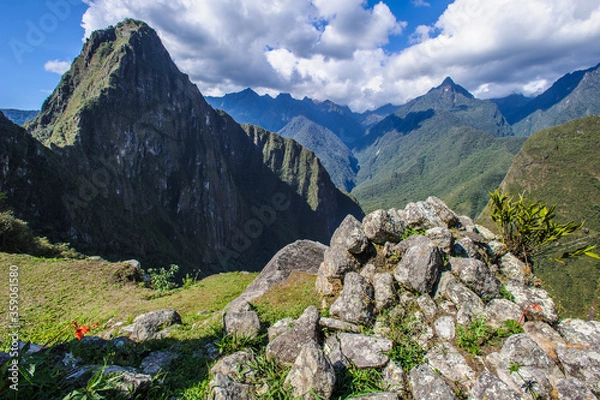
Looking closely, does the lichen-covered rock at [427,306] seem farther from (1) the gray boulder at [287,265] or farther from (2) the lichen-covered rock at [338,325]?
(1) the gray boulder at [287,265]

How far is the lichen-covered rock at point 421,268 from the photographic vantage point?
7.56 m

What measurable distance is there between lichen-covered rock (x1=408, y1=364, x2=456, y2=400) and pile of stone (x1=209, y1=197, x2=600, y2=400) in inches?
0.7

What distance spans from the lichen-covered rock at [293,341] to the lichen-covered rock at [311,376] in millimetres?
528

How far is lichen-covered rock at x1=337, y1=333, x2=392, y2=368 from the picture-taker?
581cm

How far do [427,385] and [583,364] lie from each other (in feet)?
9.41

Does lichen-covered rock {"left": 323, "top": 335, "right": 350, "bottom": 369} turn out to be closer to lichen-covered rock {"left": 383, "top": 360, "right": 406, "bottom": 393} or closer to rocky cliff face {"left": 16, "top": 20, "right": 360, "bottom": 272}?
lichen-covered rock {"left": 383, "top": 360, "right": 406, "bottom": 393}

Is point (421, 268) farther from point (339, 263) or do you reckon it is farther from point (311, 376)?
point (311, 376)

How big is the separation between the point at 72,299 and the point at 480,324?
15240mm

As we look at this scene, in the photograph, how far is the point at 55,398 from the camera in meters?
4.09

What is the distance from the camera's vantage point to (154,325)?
841 cm

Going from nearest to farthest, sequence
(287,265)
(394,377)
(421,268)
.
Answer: (394,377)
(421,268)
(287,265)

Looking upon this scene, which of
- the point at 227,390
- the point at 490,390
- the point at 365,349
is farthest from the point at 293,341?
the point at 490,390

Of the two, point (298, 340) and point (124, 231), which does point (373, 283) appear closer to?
point (298, 340)

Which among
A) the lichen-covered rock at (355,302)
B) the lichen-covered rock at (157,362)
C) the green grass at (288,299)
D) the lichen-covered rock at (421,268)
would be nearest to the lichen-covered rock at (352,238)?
the lichen-covered rock at (355,302)
